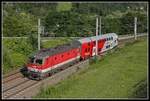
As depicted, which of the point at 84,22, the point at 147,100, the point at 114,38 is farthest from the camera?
the point at 84,22

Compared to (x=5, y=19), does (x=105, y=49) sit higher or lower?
lower

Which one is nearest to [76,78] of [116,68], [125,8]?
[116,68]

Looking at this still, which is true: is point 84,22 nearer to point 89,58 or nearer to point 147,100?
point 89,58

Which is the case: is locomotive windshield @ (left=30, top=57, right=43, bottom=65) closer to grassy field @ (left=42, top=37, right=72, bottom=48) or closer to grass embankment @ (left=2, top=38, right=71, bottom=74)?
grass embankment @ (left=2, top=38, right=71, bottom=74)

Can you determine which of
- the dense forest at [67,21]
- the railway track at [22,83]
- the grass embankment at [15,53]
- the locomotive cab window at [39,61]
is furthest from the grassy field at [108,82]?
the dense forest at [67,21]

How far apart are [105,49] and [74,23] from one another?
13791 millimetres

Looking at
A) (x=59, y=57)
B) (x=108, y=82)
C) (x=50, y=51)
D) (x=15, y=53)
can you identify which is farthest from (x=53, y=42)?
(x=108, y=82)

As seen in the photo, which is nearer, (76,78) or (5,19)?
(76,78)

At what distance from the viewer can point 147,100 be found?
20.5 meters

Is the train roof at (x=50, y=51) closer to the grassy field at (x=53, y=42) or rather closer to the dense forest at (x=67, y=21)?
the grassy field at (x=53, y=42)

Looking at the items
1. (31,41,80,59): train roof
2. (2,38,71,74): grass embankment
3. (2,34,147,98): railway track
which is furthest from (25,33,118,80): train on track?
(2,38,71,74): grass embankment

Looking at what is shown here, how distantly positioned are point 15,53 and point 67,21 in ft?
68.3

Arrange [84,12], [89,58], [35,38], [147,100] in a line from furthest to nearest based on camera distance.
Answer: [84,12] < [35,38] < [89,58] < [147,100]

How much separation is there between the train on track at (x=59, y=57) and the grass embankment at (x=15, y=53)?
221 centimetres
